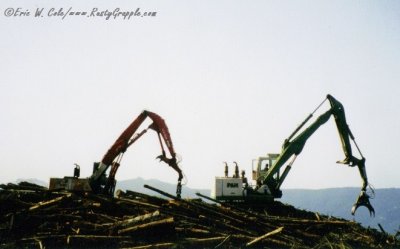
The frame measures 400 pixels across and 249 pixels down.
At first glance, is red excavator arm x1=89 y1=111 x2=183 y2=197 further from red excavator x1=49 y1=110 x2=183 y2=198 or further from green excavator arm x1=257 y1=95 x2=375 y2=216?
green excavator arm x1=257 y1=95 x2=375 y2=216

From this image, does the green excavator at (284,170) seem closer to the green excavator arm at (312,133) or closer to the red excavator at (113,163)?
the green excavator arm at (312,133)

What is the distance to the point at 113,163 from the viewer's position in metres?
16.7

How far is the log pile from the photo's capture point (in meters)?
8.89

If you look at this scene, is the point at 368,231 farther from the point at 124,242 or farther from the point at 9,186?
the point at 9,186

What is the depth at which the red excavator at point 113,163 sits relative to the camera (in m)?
16.2

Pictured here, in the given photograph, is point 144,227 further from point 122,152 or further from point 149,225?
point 122,152

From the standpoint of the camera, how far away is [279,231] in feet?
32.2

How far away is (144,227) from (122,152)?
8133 mm

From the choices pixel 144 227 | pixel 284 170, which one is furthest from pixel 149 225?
pixel 284 170

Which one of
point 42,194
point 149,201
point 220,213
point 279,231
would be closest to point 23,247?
point 42,194

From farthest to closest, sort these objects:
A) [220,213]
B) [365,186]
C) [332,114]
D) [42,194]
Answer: [332,114] → [365,186] → [42,194] → [220,213]

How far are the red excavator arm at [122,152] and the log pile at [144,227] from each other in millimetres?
3221

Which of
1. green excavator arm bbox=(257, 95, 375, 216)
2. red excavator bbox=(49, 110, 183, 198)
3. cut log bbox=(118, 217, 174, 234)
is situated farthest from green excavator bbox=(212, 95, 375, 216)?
cut log bbox=(118, 217, 174, 234)

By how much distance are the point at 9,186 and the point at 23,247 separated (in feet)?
20.6
